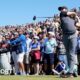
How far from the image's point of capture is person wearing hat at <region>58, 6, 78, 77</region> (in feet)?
46.8

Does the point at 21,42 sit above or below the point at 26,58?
above

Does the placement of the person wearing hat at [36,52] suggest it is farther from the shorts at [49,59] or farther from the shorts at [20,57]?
the shorts at [20,57]

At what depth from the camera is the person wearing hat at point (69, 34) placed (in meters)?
14.3

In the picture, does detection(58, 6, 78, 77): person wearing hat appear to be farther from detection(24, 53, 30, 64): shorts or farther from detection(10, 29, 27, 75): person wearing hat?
detection(24, 53, 30, 64): shorts

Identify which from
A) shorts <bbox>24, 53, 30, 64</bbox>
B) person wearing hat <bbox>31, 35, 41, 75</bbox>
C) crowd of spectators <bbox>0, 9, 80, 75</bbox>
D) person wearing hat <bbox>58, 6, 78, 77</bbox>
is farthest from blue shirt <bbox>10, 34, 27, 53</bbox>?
person wearing hat <bbox>58, 6, 78, 77</bbox>

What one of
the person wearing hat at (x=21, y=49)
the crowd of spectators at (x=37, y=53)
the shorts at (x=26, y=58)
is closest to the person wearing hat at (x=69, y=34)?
the crowd of spectators at (x=37, y=53)

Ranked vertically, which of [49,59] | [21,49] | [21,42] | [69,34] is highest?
[69,34]

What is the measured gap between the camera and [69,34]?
14461mm

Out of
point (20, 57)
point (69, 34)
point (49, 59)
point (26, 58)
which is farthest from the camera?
point (26, 58)

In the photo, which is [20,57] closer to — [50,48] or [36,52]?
[36,52]

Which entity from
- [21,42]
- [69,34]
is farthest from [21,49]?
[69,34]

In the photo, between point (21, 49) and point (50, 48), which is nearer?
point (50, 48)

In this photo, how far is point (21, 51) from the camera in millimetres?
19438

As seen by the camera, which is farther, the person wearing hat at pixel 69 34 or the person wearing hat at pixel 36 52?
the person wearing hat at pixel 36 52
